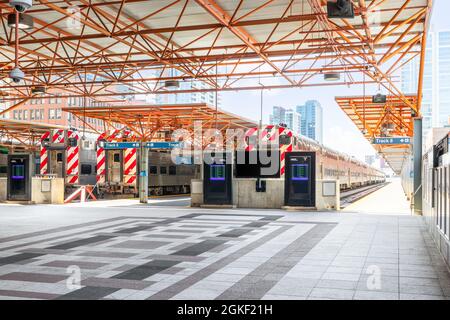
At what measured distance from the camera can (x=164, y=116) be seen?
33.4 meters

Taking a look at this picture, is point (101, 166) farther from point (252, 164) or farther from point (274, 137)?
point (274, 137)

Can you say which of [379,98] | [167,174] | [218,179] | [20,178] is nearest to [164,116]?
[167,174]

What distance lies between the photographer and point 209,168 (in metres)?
19.2

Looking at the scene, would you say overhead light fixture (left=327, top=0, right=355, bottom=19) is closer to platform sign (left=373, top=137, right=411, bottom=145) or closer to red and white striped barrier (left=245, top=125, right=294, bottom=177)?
red and white striped barrier (left=245, top=125, right=294, bottom=177)

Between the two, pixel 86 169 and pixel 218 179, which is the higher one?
pixel 86 169

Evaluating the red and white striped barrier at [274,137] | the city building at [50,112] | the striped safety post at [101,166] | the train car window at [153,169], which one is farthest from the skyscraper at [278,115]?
the red and white striped barrier at [274,137]

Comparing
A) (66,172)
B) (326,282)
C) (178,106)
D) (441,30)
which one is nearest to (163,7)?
(326,282)

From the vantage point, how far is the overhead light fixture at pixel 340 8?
10039 millimetres

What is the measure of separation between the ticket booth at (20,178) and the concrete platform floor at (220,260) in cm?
824

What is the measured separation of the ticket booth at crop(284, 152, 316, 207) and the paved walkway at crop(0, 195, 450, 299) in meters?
3.68

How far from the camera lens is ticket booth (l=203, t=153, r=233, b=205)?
1905 centimetres

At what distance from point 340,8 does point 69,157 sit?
20.3 meters

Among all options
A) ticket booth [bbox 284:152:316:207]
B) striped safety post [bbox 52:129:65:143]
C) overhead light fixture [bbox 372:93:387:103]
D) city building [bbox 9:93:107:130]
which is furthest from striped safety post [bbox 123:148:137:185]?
city building [bbox 9:93:107:130]

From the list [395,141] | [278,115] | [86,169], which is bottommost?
[86,169]
